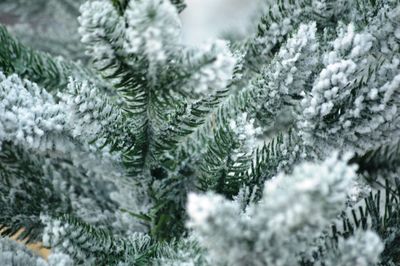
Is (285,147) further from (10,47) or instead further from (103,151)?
(10,47)

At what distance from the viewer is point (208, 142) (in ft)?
1.43

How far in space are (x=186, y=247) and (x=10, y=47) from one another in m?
0.29

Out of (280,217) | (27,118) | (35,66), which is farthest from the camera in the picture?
(35,66)

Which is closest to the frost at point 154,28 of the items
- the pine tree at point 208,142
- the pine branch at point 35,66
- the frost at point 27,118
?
the pine tree at point 208,142

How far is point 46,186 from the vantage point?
1.62 feet

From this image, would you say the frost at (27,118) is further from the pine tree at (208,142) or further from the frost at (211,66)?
the frost at (211,66)

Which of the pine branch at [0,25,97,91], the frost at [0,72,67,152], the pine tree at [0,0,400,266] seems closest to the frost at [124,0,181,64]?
the pine tree at [0,0,400,266]

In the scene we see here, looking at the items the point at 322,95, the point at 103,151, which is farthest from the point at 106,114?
the point at 322,95

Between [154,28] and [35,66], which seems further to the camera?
[35,66]

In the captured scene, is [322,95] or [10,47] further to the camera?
[10,47]

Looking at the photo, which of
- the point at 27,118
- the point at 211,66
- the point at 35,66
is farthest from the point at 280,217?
the point at 35,66

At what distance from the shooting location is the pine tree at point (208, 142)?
10.7 inches

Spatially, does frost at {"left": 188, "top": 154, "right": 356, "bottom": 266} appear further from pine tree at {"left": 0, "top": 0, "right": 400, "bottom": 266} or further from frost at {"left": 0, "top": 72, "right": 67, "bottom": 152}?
frost at {"left": 0, "top": 72, "right": 67, "bottom": 152}

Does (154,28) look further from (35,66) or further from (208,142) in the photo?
(35,66)
